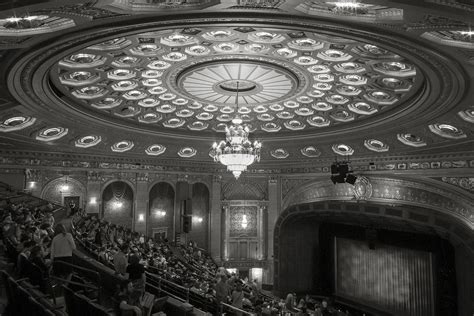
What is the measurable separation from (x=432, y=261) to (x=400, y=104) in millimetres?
9284

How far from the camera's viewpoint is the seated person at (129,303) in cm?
498

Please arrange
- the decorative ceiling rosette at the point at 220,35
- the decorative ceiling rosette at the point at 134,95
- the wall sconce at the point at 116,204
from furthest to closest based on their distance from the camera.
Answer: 1. the wall sconce at the point at 116,204
2. the decorative ceiling rosette at the point at 134,95
3. the decorative ceiling rosette at the point at 220,35

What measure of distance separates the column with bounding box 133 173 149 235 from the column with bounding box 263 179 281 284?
22.0 feet

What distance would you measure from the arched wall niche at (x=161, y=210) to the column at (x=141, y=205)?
38 cm

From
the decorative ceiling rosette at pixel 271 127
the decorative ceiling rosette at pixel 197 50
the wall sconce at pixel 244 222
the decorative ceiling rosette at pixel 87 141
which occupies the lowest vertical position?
the wall sconce at pixel 244 222

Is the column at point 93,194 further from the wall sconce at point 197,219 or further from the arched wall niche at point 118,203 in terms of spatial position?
the wall sconce at point 197,219

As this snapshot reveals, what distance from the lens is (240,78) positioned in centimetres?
1123

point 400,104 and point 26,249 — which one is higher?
point 400,104

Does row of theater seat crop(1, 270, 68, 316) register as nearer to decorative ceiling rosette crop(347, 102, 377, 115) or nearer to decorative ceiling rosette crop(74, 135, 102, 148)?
decorative ceiling rosette crop(347, 102, 377, 115)

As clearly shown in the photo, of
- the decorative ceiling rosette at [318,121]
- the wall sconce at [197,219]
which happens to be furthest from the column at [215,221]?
the decorative ceiling rosette at [318,121]

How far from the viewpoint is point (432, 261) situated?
17.3m

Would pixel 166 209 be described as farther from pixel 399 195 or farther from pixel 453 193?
pixel 453 193

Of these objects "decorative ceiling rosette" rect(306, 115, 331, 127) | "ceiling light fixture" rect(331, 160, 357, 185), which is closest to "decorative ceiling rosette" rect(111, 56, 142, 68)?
"decorative ceiling rosette" rect(306, 115, 331, 127)

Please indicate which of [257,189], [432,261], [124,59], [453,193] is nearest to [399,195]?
[453,193]
